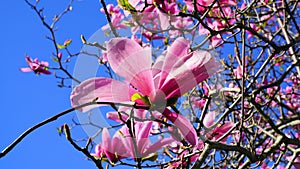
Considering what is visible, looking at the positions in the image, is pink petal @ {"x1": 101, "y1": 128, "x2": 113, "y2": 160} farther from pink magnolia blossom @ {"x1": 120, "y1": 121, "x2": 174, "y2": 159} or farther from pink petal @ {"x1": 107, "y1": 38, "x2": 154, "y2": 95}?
pink petal @ {"x1": 107, "y1": 38, "x2": 154, "y2": 95}

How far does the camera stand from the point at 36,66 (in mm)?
2779

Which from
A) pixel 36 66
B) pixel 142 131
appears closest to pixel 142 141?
pixel 142 131

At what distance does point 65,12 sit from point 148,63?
2.21 m

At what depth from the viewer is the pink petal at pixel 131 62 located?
692 millimetres

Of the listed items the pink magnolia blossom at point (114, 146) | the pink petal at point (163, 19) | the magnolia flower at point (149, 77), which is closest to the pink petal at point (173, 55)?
the magnolia flower at point (149, 77)

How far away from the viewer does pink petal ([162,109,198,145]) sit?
27.6 inches

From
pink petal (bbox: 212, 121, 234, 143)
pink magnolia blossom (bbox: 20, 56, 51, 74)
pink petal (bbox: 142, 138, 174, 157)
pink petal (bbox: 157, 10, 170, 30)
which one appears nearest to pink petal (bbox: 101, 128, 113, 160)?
pink petal (bbox: 142, 138, 174, 157)

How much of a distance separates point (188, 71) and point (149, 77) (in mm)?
74

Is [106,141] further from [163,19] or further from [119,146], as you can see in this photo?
[163,19]

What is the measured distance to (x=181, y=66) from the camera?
686mm

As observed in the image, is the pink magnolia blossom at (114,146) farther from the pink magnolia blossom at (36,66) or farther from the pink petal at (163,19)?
the pink magnolia blossom at (36,66)

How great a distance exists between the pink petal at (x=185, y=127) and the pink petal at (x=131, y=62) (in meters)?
0.07

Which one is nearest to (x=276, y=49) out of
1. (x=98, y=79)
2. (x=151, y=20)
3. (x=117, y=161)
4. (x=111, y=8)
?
(x=151, y=20)

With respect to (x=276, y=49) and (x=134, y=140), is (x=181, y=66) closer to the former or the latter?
(x=134, y=140)
